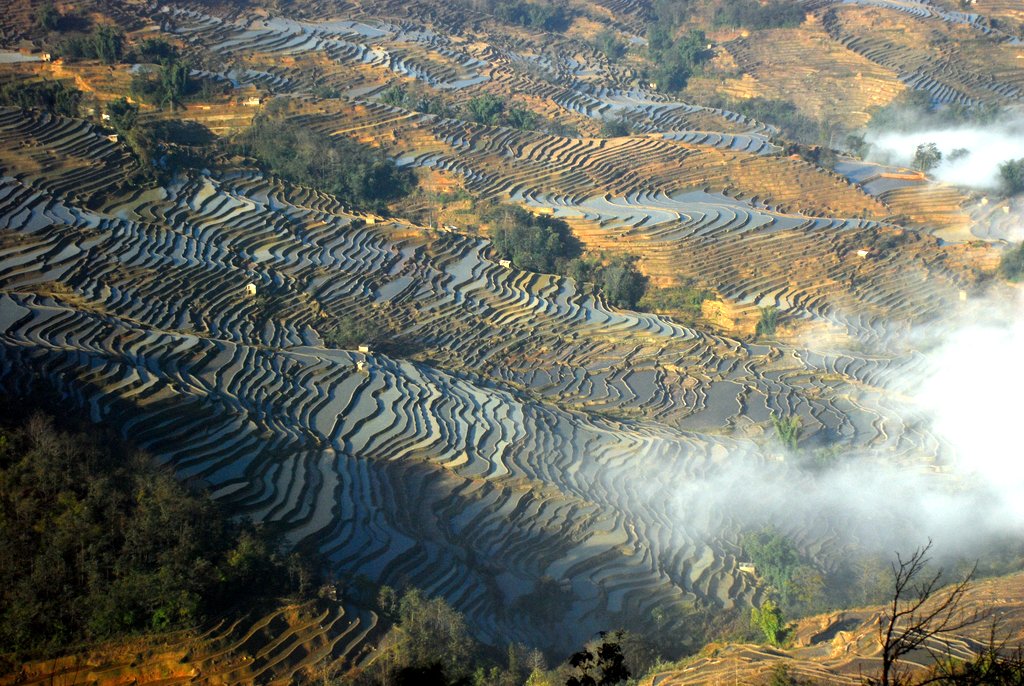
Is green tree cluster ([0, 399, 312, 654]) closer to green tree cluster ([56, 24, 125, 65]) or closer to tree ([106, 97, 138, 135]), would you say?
tree ([106, 97, 138, 135])

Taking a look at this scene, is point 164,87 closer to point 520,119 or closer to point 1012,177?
point 520,119

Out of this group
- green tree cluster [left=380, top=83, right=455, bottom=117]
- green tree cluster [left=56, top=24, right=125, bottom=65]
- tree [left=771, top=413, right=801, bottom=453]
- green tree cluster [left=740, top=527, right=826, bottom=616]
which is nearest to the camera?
green tree cluster [left=740, top=527, right=826, bottom=616]

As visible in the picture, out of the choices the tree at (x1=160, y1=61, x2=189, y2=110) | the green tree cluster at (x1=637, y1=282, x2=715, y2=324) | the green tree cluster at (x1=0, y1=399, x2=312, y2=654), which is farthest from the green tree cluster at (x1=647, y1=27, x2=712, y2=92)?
the green tree cluster at (x1=0, y1=399, x2=312, y2=654)

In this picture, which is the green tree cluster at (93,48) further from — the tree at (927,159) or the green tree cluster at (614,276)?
the tree at (927,159)

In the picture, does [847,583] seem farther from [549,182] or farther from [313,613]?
[549,182]

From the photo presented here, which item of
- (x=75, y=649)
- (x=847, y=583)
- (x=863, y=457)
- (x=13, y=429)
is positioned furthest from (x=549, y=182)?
(x=75, y=649)

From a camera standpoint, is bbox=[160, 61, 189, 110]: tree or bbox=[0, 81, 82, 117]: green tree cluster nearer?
bbox=[0, 81, 82, 117]: green tree cluster
